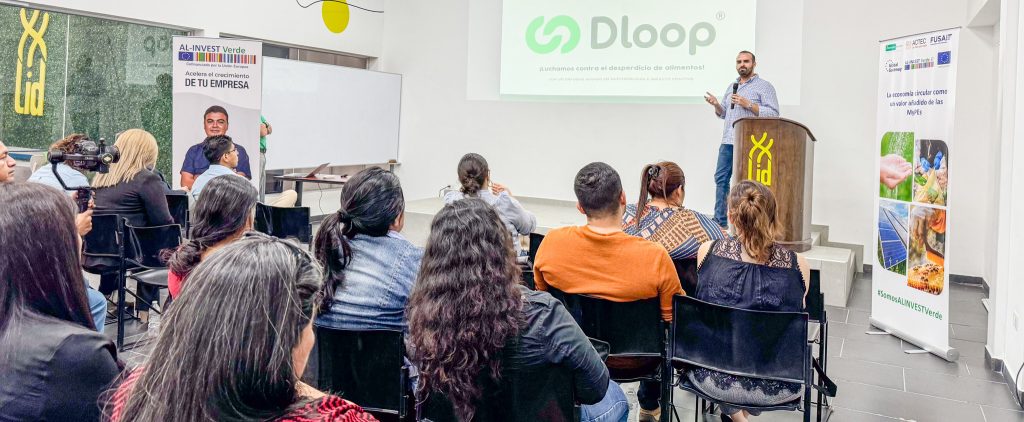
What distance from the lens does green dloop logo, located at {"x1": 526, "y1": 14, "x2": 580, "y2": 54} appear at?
8125mm

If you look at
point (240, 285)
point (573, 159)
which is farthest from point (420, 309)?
point (573, 159)

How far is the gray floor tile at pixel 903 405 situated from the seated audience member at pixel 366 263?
7.83 feet

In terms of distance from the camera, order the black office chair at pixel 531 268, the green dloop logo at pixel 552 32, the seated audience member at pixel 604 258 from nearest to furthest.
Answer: the seated audience member at pixel 604 258
the black office chair at pixel 531 268
the green dloop logo at pixel 552 32

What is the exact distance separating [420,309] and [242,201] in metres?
1.26

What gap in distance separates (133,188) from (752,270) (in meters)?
3.44

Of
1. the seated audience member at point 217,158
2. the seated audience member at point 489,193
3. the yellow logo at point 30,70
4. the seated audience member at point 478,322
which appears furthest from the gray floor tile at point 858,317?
the yellow logo at point 30,70

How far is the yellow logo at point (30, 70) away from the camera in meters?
5.98

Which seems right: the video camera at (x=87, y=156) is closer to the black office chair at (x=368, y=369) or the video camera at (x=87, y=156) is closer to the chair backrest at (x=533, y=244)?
the chair backrest at (x=533, y=244)

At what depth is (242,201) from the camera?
273 cm

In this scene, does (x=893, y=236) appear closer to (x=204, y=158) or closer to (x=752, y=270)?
(x=752, y=270)

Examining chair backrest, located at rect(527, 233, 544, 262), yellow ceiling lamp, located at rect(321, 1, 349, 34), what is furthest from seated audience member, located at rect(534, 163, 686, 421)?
yellow ceiling lamp, located at rect(321, 1, 349, 34)

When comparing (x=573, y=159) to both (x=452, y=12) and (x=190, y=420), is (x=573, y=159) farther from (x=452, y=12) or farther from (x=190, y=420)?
(x=190, y=420)

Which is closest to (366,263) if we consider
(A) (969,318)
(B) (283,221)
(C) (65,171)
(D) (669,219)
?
(D) (669,219)

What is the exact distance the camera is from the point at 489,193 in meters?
4.07
